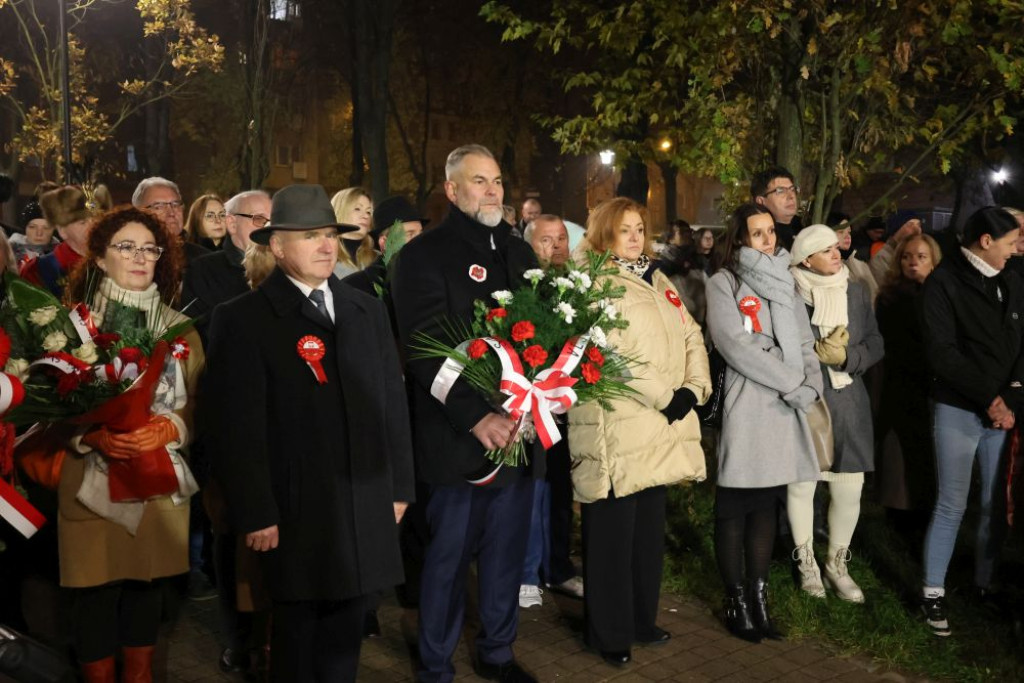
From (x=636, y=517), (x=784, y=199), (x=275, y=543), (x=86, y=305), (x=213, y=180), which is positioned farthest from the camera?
(x=213, y=180)

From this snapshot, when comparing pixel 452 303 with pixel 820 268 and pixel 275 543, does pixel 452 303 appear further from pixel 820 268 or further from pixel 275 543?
pixel 820 268

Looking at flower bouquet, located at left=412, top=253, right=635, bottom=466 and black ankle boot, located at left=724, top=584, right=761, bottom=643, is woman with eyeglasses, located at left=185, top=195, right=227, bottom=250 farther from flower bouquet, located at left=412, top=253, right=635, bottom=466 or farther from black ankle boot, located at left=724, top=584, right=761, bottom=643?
black ankle boot, located at left=724, top=584, right=761, bottom=643

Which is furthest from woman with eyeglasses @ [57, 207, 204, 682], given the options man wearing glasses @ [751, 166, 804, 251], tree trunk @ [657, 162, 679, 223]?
tree trunk @ [657, 162, 679, 223]

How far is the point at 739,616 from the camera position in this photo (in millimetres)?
6344

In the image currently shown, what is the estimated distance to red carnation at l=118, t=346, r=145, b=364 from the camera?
4.63 metres

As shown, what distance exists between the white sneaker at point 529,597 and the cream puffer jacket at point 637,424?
4.11 feet

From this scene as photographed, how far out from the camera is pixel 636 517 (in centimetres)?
608

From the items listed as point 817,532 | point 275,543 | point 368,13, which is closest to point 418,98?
point 368,13

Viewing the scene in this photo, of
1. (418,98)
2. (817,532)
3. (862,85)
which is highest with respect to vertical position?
(418,98)

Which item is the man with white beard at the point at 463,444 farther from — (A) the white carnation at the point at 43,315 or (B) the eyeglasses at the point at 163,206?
(B) the eyeglasses at the point at 163,206

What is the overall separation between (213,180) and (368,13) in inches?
655

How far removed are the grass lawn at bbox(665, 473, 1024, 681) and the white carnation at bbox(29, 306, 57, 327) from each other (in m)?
4.15

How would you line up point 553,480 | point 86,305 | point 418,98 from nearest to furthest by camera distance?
1. point 86,305
2. point 553,480
3. point 418,98

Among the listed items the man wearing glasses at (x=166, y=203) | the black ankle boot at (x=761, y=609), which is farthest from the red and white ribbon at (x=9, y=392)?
the black ankle boot at (x=761, y=609)
